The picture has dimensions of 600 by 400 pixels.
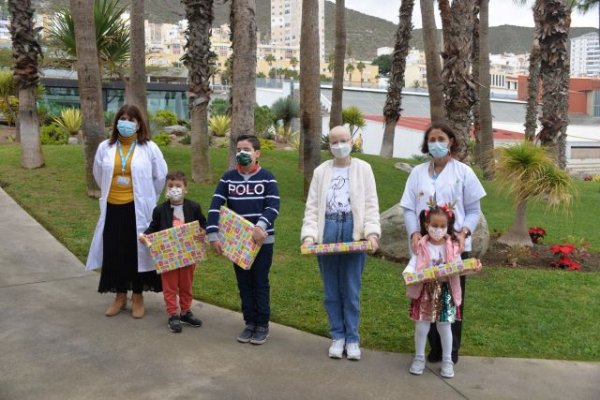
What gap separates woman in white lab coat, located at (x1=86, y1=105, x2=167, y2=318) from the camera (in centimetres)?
523

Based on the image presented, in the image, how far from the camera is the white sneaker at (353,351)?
4.66 metres

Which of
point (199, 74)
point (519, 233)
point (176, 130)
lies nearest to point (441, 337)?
point (519, 233)

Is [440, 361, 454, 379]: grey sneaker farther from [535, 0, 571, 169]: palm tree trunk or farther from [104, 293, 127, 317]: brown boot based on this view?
[535, 0, 571, 169]: palm tree trunk

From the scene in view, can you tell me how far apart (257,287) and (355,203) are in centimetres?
106

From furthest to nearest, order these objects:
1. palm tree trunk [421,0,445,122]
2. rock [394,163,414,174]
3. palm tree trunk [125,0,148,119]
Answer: rock [394,163,414,174] → palm tree trunk [125,0,148,119] → palm tree trunk [421,0,445,122]

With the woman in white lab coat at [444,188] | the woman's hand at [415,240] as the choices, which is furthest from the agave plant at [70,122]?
the woman's hand at [415,240]

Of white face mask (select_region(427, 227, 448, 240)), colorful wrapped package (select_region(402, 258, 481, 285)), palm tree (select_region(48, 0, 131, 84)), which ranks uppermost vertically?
palm tree (select_region(48, 0, 131, 84))

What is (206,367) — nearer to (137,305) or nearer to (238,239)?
(238,239)

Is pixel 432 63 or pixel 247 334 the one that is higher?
pixel 432 63

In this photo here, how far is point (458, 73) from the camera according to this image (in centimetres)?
1087

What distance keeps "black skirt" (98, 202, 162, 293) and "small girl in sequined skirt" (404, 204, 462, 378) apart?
2.31 metres

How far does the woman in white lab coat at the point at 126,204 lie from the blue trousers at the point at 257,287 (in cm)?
89

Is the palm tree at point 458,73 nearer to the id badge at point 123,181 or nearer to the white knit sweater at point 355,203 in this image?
the white knit sweater at point 355,203

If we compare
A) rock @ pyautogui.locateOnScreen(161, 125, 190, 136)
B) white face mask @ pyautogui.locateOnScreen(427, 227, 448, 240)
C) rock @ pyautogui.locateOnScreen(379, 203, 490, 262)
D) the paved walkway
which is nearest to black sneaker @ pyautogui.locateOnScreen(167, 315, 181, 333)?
the paved walkway
